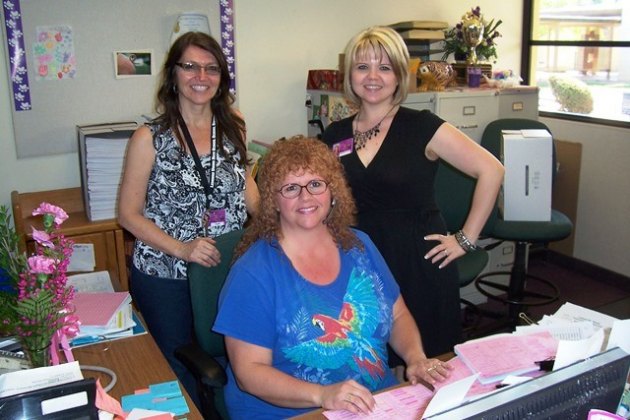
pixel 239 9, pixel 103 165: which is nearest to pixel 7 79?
pixel 103 165

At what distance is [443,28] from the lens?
3.60m

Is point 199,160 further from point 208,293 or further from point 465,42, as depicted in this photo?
point 465,42

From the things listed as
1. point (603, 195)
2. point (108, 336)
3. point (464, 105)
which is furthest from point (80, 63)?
point (603, 195)

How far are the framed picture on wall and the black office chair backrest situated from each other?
1482mm

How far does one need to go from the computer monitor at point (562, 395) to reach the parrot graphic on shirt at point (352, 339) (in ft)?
2.44

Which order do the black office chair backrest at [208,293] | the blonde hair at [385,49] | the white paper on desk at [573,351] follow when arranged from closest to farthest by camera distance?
the white paper on desk at [573,351], the black office chair backrest at [208,293], the blonde hair at [385,49]

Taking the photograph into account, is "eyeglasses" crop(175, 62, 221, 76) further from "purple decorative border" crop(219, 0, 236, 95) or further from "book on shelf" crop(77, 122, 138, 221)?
A: "purple decorative border" crop(219, 0, 236, 95)

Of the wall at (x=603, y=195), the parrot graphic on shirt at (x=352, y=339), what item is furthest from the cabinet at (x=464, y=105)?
the parrot graphic on shirt at (x=352, y=339)

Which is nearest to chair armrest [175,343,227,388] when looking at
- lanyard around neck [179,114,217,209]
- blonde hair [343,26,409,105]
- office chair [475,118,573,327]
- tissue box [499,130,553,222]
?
lanyard around neck [179,114,217,209]

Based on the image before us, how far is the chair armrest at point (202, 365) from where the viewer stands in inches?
65.6

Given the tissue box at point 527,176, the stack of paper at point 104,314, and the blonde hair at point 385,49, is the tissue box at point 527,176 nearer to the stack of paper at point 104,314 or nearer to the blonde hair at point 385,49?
the blonde hair at point 385,49

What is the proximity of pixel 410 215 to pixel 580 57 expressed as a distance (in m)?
2.77

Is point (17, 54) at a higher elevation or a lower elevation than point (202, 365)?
higher

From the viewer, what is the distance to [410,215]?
2.03 metres
